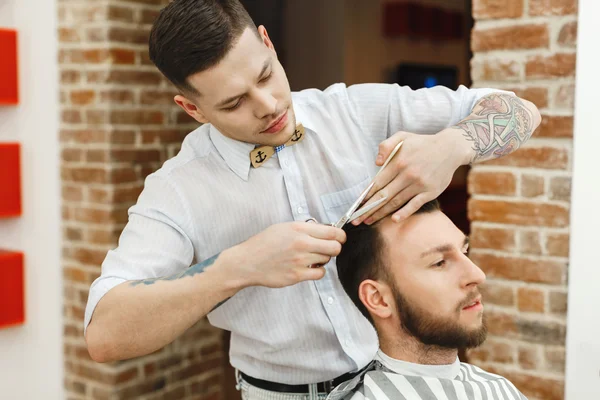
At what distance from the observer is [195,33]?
1368 mm

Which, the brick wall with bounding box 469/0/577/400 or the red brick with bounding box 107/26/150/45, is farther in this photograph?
the red brick with bounding box 107/26/150/45

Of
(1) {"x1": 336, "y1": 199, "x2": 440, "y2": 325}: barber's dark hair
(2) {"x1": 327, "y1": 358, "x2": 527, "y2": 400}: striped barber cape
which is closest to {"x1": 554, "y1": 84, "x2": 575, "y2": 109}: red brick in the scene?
(1) {"x1": 336, "y1": 199, "x2": 440, "y2": 325}: barber's dark hair

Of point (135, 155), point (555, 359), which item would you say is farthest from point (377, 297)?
point (135, 155)

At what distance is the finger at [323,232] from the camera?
1293 millimetres

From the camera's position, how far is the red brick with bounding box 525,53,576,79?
78.2 inches

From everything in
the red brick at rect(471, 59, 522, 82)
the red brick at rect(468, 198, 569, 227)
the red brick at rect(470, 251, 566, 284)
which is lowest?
the red brick at rect(470, 251, 566, 284)

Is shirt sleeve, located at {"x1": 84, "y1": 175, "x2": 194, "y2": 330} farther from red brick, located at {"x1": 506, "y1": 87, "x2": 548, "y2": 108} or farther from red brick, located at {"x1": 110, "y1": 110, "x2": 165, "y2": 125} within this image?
red brick, located at {"x1": 110, "y1": 110, "x2": 165, "y2": 125}

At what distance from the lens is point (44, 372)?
3131mm

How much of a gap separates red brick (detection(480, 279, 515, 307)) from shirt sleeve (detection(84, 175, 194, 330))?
3.48 feet

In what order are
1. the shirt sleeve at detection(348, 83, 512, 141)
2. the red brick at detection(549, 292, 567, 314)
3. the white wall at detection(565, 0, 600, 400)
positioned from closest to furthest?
the shirt sleeve at detection(348, 83, 512, 141) < the white wall at detection(565, 0, 600, 400) < the red brick at detection(549, 292, 567, 314)

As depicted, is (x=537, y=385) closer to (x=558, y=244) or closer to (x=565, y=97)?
(x=558, y=244)

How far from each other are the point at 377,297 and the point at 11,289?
205 centimetres

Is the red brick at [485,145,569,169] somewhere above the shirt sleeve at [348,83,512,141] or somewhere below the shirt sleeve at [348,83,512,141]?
below

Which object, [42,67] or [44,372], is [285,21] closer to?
[42,67]
